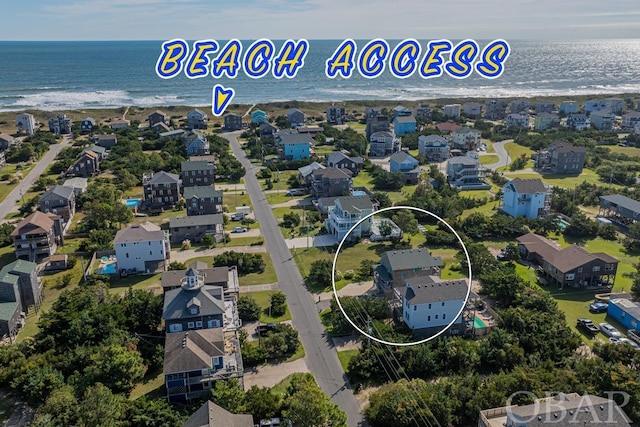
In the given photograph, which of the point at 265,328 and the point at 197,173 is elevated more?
the point at 197,173

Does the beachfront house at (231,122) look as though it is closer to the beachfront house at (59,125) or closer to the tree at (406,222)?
the beachfront house at (59,125)

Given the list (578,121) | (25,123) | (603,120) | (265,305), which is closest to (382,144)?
(578,121)

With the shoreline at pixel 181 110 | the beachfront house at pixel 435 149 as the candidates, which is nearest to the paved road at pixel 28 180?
the shoreline at pixel 181 110

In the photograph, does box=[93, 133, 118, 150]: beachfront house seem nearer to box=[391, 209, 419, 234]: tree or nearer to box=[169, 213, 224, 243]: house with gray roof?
box=[169, 213, 224, 243]: house with gray roof

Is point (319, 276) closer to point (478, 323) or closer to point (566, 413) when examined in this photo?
point (478, 323)

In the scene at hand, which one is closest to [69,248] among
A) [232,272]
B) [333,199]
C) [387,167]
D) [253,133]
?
[232,272]

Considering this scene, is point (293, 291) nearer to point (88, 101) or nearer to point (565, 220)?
point (565, 220)
